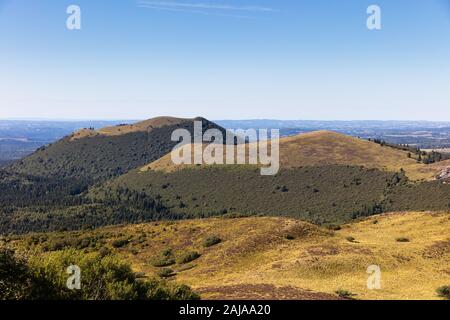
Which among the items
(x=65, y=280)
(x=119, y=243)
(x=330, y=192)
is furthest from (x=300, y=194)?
(x=65, y=280)

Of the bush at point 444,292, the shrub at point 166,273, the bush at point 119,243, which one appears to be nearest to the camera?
the bush at point 444,292

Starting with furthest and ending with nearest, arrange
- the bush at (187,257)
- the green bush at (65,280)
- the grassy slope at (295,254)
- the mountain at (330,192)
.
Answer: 1. the mountain at (330,192)
2. the bush at (187,257)
3. the grassy slope at (295,254)
4. the green bush at (65,280)

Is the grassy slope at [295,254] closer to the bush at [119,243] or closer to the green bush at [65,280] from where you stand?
the bush at [119,243]

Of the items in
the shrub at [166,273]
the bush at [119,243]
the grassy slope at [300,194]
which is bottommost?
the grassy slope at [300,194]

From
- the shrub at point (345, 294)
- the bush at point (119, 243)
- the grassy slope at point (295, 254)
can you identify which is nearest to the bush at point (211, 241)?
the grassy slope at point (295, 254)

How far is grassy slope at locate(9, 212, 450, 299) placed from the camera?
3133 centimetres

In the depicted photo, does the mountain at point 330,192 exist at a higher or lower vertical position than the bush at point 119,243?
lower

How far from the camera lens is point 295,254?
4159cm

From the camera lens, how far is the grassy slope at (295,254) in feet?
103

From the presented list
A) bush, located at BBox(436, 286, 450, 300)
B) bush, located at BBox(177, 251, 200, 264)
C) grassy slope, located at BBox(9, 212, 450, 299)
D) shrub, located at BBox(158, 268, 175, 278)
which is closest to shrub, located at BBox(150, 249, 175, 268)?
grassy slope, located at BBox(9, 212, 450, 299)

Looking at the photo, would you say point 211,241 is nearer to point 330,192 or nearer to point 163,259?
point 163,259
